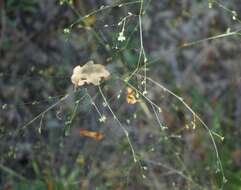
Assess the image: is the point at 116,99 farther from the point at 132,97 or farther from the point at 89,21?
the point at 132,97

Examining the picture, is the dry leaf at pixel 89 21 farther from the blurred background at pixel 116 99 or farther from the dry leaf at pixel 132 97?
the dry leaf at pixel 132 97

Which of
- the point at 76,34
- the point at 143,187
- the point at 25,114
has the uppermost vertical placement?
the point at 76,34

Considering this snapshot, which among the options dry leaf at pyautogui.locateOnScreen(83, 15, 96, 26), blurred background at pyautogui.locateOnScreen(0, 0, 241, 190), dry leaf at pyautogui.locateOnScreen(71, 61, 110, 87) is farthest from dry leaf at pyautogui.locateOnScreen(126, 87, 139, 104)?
dry leaf at pyautogui.locateOnScreen(83, 15, 96, 26)

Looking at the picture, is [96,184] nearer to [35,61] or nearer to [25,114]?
[25,114]

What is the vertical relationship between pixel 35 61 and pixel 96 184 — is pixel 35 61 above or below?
above

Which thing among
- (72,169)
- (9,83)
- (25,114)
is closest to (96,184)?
(72,169)

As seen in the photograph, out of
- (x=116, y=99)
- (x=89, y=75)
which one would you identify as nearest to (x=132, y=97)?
(x=89, y=75)

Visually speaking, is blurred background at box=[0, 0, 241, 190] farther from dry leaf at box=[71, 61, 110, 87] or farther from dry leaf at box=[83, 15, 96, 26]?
dry leaf at box=[71, 61, 110, 87]
